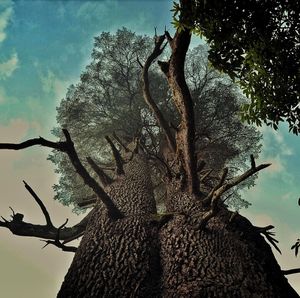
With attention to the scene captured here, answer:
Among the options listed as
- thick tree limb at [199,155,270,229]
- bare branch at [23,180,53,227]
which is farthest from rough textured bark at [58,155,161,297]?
thick tree limb at [199,155,270,229]

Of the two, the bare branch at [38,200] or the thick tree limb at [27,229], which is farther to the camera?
the thick tree limb at [27,229]

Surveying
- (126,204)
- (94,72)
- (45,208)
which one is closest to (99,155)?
(94,72)

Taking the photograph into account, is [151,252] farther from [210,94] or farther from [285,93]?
Result: [210,94]

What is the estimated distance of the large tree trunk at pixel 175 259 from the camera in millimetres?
3162

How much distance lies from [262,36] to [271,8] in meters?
0.42

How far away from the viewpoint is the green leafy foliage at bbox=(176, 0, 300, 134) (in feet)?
12.4

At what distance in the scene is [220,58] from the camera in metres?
4.07

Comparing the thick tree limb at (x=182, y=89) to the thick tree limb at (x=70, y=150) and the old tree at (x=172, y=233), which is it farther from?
the thick tree limb at (x=70, y=150)

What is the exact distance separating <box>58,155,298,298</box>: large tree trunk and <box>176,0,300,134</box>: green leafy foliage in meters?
1.60

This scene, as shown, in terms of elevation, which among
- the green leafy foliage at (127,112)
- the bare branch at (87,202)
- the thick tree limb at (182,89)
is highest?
the green leafy foliage at (127,112)

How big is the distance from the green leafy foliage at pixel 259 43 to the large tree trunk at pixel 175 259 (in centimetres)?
160

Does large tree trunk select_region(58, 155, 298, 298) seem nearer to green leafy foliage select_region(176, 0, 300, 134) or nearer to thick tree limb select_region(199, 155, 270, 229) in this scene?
thick tree limb select_region(199, 155, 270, 229)

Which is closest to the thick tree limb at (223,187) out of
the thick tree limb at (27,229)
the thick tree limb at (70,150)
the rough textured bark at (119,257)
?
the rough textured bark at (119,257)

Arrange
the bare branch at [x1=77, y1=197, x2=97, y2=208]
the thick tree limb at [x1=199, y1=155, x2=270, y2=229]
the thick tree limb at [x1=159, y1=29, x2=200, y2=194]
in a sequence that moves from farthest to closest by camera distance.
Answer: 1. the bare branch at [x1=77, y1=197, x2=97, y2=208]
2. the thick tree limb at [x1=159, y1=29, x2=200, y2=194]
3. the thick tree limb at [x1=199, y1=155, x2=270, y2=229]
